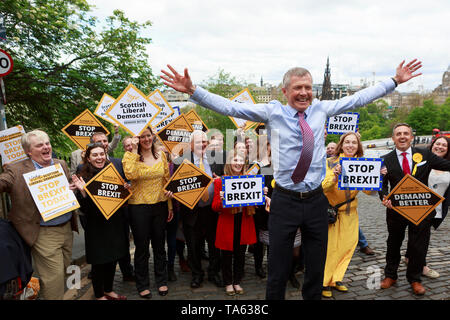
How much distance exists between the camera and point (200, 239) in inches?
191

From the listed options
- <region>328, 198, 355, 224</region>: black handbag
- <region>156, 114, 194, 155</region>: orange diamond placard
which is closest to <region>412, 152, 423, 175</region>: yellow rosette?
<region>328, 198, 355, 224</region>: black handbag

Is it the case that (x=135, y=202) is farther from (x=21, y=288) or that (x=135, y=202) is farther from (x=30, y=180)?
(x=21, y=288)

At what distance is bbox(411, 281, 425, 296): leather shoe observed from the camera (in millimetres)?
4156

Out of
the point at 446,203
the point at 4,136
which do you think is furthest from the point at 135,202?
the point at 446,203

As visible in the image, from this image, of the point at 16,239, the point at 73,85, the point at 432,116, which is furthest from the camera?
the point at 432,116

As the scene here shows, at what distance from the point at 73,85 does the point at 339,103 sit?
10472 millimetres

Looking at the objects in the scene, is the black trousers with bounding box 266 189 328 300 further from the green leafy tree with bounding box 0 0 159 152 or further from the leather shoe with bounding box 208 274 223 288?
the green leafy tree with bounding box 0 0 159 152

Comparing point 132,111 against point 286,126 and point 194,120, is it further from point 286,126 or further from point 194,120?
point 286,126

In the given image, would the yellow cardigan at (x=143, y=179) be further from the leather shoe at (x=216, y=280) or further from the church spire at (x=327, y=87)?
the church spire at (x=327, y=87)

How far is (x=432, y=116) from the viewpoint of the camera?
8862 cm

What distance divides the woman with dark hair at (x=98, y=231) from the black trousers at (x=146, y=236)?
19 centimetres

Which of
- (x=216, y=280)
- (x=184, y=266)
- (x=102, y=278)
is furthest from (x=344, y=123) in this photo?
(x=102, y=278)

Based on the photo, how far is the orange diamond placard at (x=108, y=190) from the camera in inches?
152

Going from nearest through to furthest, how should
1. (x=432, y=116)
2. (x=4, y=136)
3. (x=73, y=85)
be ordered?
(x=4, y=136), (x=73, y=85), (x=432, y=116)
